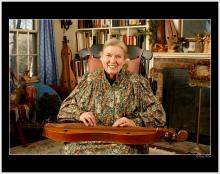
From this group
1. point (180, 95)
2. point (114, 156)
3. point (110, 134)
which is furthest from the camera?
point (180, 95)

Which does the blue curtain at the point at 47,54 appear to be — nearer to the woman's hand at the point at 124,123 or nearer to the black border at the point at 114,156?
the black border at the point at 114,156

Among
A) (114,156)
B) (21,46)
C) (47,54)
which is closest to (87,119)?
(114,156)

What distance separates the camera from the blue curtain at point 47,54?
2293 mm

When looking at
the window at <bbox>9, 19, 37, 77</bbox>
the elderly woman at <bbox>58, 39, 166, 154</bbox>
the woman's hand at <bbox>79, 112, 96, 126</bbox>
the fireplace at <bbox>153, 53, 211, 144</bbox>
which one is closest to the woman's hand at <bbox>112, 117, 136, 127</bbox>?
the elderly woman at <bbox>58, 39, 166, 154</bbox>

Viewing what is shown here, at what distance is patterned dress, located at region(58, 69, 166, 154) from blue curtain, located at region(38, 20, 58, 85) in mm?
221

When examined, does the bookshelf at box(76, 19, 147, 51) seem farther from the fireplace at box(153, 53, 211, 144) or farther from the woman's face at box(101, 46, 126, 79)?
the fireplace at box(153, 53, 211, 144)

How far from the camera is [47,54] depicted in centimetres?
231

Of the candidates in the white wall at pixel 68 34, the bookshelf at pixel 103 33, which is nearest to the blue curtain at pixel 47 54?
the white wall at pixel 68 34

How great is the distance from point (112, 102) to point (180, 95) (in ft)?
1.75

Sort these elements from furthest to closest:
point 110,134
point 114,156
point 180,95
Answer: point 180,95, point 114,156, point 110,134

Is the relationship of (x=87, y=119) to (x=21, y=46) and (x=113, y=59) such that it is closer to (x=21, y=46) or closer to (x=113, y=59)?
(x=113, y=59)

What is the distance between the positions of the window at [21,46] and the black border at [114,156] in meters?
0.03

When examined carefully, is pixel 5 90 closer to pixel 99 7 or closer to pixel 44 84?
pixel 44 84

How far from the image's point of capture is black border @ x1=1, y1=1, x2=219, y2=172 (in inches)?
89.7
